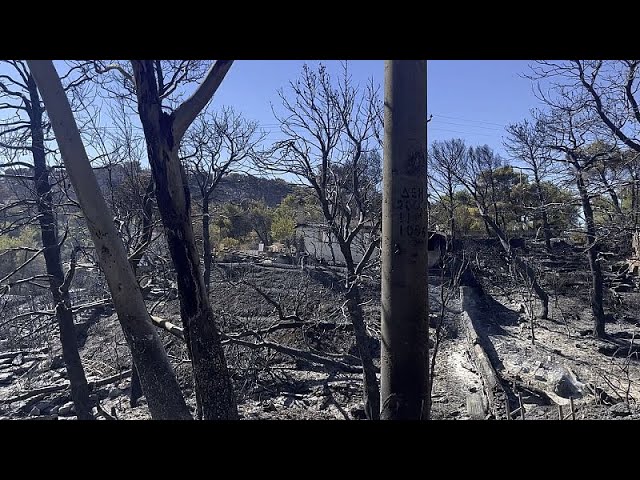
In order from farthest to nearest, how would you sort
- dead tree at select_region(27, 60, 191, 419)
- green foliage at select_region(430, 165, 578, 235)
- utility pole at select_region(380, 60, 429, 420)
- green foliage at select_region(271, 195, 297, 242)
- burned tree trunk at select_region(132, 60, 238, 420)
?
green foliage at select_region(430, 165, 578, 235) < green foliage at select_region(271, 195, 297, 242) < dead tree at select_region(27, 60, 191, 419) < burned tree trunk at select_region(132, 60, 238, 420) < utility pole at select_region(380, 60, 429, 420)

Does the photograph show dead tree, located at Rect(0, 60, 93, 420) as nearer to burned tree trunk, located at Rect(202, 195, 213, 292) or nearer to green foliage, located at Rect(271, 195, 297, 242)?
burned tree trunk, located at Rect(202, 195, 213, 292)

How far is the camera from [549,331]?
13461 mm

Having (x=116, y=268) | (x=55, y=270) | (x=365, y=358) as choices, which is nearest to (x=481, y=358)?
(x=365, y=358)

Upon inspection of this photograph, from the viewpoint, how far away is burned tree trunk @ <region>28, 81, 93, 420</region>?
752 cm

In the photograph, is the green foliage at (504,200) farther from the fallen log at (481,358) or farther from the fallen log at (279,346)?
the fallen log at (279,346)

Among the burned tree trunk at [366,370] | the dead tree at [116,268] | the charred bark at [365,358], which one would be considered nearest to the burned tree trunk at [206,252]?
the charred bark at [365,358]

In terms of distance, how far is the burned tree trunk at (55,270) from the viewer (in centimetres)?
752

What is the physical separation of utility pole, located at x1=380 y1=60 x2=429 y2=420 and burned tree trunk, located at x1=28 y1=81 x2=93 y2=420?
255 inches

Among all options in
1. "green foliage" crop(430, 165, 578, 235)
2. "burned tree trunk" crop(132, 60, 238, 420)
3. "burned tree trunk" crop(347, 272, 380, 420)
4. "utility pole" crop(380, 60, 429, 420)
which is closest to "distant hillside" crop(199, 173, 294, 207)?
"burned tree trunk" crop(347, 272, 380, 420)
